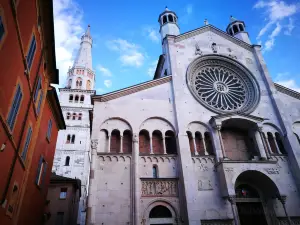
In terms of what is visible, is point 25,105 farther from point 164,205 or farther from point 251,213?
point 251,213

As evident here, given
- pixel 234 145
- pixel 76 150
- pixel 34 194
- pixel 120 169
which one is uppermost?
pixel 76 150

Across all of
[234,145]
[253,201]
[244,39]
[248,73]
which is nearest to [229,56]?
[248,73]

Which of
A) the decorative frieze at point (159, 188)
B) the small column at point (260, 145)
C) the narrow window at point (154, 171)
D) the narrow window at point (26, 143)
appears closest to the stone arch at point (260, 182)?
the small column at point (260, 145)

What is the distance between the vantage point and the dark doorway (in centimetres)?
1552

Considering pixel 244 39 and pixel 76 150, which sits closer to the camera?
pixel 244 39

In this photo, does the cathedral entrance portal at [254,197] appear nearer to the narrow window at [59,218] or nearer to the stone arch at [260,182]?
the stone arch at [260,182]

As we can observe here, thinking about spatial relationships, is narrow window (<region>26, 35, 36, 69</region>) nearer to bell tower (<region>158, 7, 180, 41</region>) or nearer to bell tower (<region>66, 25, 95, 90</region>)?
bell tower (<region>158, 7, 180, 41</region>)

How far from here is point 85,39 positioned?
46.0 meters

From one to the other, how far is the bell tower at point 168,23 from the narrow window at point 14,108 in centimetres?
1716

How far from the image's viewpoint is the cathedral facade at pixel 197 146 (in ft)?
46.9

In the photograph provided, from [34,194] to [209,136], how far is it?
38.6ft

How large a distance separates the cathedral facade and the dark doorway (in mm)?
64

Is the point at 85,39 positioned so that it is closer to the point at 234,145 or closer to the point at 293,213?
the point at 234,145

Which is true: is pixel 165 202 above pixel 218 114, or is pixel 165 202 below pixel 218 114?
below
